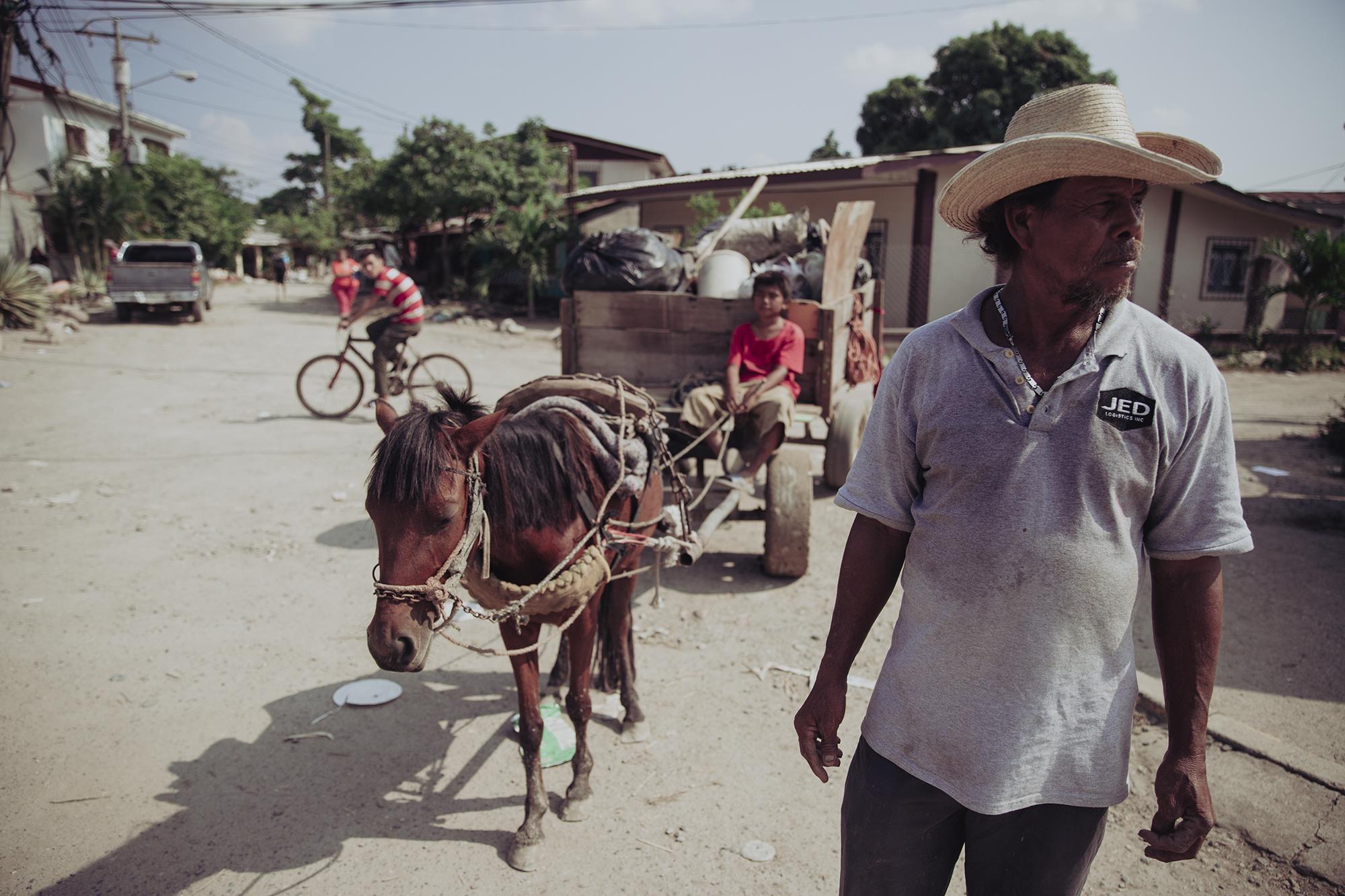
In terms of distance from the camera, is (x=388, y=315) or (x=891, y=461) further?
(x=388, y=315)

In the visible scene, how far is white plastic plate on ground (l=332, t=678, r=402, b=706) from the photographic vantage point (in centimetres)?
379

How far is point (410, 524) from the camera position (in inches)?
83.4

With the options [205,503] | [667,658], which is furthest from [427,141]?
[667,658]

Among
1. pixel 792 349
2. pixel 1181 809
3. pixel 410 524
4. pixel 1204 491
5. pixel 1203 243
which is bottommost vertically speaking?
pixel 1181 809

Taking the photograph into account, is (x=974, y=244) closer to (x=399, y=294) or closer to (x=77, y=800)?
(x=399, y=294)

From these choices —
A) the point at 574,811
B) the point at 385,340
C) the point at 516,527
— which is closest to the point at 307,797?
the point at 574,811

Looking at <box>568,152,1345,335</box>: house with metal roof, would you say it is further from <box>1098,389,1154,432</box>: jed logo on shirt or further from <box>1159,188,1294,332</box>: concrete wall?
<box>1098,389,1154,432</box>: jed logo on shirt

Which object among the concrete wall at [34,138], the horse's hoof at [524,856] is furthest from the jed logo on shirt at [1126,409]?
the concrete wall at [34,138]

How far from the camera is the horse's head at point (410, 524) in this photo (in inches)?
82.3

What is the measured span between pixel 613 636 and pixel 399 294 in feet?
21.8

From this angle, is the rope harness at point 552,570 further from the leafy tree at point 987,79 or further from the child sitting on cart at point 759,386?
the leafy tree at point 987,79

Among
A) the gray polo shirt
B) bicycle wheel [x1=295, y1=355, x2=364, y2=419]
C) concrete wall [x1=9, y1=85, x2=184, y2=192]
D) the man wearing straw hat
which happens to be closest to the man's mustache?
the man wearing straw hat

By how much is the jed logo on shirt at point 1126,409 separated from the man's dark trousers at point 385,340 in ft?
28.7

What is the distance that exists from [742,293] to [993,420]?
160 inches
